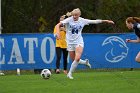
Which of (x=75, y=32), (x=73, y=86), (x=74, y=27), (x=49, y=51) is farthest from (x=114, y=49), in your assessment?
(x=73, y=86)

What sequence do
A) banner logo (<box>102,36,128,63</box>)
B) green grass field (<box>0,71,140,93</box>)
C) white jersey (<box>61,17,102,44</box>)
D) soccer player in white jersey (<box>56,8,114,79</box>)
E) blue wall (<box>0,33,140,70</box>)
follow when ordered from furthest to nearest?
banner logo (<box>102,36,128,63</box>) → blue wall (<box>0,33,140,70</box>) → white jersey (<box>61,17,102,44</box>) → soccer player in white jersey (<box>56,8,114,79</box>) → green grass field (<box>0,71,140,93</box>)

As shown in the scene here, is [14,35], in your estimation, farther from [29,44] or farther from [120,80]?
[120,80]

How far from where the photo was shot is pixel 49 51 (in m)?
21.6

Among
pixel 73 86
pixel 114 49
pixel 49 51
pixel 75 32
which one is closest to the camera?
pixel 73 86

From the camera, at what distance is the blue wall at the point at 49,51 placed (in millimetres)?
21156

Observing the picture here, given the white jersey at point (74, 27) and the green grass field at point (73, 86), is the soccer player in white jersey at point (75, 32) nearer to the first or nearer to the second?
the white jersey at point (74, 27)

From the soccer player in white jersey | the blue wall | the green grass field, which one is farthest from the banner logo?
the green grass field

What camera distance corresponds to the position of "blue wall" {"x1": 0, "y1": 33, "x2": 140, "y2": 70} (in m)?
21.2

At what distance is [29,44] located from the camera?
21.4 meters

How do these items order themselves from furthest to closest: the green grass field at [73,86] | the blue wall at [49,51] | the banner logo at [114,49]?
the banner logo at [114,49]
the blue wall at [49,51]
the green grass field at [73,86]

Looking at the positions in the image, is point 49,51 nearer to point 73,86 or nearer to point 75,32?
point 75,32

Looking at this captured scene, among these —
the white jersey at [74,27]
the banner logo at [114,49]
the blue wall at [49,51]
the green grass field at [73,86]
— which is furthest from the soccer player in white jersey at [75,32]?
the banner logo at [114,49]

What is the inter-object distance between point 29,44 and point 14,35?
2.12 feet

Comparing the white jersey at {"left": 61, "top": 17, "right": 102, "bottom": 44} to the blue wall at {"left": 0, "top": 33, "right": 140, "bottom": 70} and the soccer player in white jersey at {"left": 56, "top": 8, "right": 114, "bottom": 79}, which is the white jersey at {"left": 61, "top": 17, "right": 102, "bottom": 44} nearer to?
the soccer player in white jersey at {"left": 56, "top": 8, "right": 114, "bottom": 79}
